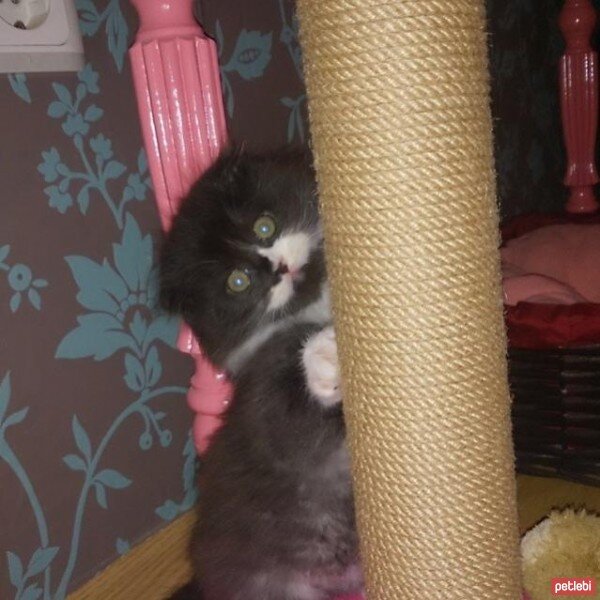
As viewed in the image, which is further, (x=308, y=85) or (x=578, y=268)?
(x=578, y=268)

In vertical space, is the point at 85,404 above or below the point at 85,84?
below

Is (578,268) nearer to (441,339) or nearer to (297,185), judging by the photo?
(297,185)

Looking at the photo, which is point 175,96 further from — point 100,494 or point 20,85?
point 100,494

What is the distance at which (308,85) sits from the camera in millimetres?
676

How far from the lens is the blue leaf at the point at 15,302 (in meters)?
1.07

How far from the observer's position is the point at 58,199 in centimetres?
112

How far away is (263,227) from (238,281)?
0.26 feet

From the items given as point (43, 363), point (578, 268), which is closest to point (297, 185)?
point (43, 363)

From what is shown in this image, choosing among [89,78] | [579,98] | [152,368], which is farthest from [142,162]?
[579,98]

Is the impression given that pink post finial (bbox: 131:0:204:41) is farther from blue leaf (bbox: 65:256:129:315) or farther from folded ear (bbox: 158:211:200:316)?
blue leaf (bbox: 65:256:129:315)

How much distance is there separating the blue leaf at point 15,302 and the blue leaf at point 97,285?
0.10 m

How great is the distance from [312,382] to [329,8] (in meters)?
0.42

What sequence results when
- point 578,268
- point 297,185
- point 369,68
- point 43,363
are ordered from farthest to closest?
point 578,268, point 43,363, point 297,185, point 369,68

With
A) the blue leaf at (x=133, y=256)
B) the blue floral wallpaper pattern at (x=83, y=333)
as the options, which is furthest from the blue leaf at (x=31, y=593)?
the blue leaf at (x=133, y=256)
